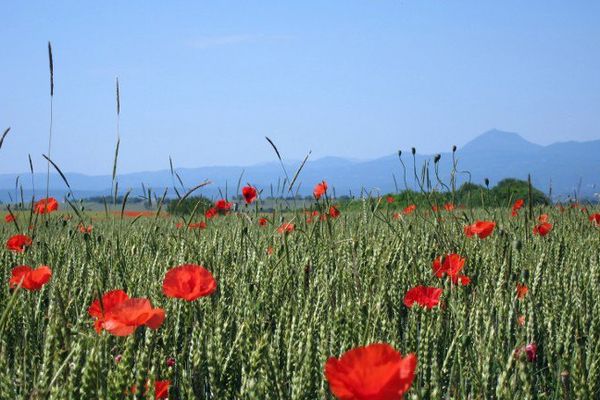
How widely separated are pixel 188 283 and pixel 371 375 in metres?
0.73

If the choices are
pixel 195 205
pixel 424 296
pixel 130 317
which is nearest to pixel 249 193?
pixel 195 205

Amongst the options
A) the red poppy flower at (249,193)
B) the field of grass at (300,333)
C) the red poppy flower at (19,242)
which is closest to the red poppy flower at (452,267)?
the field of grass at (300,333)

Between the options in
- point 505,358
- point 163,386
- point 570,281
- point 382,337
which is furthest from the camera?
point 570,281

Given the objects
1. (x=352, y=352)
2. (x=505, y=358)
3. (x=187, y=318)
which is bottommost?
(x=505, y=358)

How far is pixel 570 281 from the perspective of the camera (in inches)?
86.7

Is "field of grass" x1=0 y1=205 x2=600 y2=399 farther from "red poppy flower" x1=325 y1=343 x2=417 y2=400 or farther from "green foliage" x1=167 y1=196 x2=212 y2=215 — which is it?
"red poppy flower" x1=325 y1=343 x2=417 y2=400

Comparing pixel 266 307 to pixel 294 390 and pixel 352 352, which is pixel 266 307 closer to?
pixel 294 390

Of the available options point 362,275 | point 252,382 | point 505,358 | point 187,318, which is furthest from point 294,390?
point 362,275

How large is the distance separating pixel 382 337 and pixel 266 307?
49cm

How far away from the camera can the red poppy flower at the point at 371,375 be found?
0.64 metres

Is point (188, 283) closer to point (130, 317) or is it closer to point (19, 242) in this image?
point (130, 317)

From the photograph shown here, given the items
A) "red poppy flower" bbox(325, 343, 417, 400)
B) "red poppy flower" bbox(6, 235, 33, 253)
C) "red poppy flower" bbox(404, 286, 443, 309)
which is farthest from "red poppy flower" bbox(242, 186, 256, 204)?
"red poppy flower" bbox(325, 343, 417, 400)

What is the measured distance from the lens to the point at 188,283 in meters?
1.32

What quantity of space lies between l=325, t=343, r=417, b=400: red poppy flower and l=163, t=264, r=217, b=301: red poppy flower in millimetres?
661
